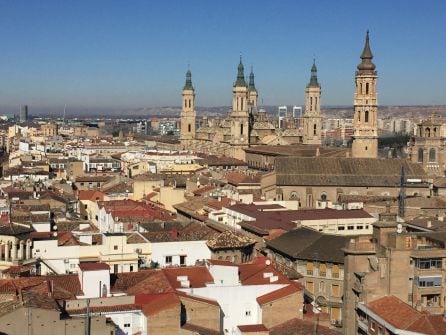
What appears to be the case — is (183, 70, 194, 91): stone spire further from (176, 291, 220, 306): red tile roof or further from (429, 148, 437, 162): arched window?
(176, 291, 220, 306): red tile roof

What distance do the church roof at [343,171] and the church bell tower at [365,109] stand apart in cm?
1109

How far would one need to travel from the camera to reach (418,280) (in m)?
27.2

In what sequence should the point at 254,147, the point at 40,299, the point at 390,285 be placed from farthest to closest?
the point at 254,147 < the point at 390,285 < the point at 40,299

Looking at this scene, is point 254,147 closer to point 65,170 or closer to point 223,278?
point 65,170

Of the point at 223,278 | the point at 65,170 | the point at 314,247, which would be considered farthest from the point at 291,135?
the point at 223,278

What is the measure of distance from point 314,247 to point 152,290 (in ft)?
38.7

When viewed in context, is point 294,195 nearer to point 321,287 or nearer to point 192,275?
point 321,287

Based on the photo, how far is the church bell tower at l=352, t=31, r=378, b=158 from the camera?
83000 millimetres

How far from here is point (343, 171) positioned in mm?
70938

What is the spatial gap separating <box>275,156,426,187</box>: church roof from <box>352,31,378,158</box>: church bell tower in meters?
11.1

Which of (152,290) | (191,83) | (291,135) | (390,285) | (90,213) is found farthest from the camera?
(191,83)

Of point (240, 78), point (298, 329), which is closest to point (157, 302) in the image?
point (298, 329)

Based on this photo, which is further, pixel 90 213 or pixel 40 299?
pixel 90 213

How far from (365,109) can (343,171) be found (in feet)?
46.1
